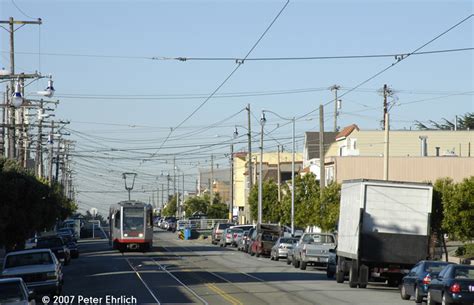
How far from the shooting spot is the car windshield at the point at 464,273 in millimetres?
25519

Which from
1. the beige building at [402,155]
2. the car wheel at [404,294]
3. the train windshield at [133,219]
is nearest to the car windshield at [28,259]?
the car wheel at [404,294]

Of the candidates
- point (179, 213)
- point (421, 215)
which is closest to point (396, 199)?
point (421, 215)

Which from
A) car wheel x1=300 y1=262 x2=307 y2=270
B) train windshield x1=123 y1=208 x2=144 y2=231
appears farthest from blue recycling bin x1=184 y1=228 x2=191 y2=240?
car wheel x1=300 y1=262 x2=307 y2=270

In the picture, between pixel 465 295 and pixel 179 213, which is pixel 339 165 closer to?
pixel 465 295

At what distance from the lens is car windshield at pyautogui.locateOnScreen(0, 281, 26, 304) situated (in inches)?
798

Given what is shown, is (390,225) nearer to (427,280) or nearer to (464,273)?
(427,280)

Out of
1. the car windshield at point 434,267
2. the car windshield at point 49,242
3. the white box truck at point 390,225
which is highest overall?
the white box truck at point 390,225

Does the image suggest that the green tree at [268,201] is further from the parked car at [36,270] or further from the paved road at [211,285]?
the parked car at [36,270]

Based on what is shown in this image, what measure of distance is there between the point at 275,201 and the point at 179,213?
94.5 metres

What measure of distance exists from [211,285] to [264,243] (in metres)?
28.1

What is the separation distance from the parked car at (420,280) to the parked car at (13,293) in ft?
39.7

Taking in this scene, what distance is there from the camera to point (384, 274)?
33.2 metres

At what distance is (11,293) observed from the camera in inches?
807

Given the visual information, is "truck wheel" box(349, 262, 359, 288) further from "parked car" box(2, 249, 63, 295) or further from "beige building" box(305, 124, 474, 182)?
"beige building" box(305, 124, 474, 182)
